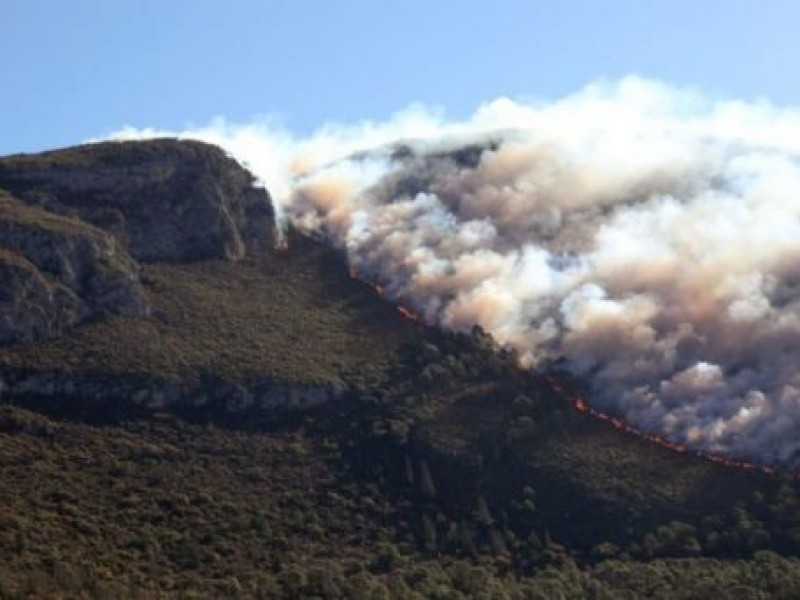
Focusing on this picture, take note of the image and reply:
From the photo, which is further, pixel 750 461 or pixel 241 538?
pixel 750 461

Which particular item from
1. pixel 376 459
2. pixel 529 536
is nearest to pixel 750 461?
pixel 529 536

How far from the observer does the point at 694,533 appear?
574 feet

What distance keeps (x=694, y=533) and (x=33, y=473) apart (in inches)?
3549

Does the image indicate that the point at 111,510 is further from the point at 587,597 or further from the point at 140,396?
the point at 587,597

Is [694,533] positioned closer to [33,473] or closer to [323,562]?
[323,562]

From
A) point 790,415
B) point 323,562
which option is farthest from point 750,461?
point 323,562

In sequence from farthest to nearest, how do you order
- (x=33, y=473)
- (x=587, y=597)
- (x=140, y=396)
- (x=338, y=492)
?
(x=140, y=396) < (x=338, y=492) < (x=33, y=473) < (x=587, y=597)

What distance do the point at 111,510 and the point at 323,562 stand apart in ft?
95.0

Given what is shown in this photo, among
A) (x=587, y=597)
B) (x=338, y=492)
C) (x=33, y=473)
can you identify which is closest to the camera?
(x=587, y=597)

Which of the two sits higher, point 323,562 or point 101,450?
point 101,450

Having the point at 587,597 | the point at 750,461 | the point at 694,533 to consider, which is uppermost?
the point at 750,461

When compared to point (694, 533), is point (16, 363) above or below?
above

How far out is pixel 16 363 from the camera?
→ 198m

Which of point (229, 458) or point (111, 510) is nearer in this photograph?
point (111, 510)
